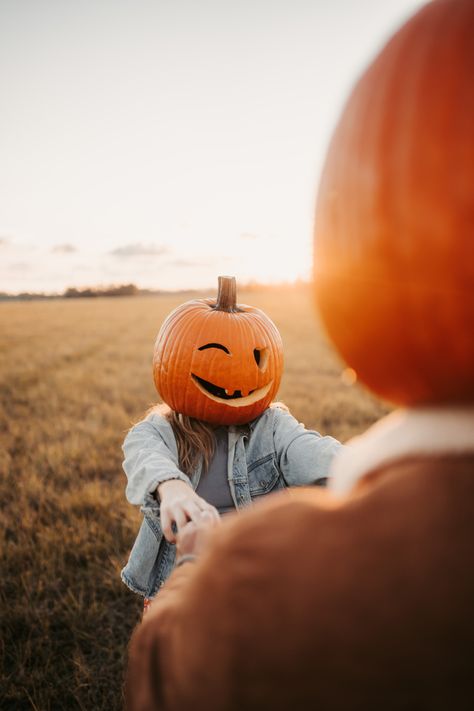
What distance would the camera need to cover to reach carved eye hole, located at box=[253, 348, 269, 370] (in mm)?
2814

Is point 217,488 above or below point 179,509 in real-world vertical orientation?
below

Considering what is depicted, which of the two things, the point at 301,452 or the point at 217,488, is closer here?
the point at 301,452

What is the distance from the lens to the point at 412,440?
879 millimetres

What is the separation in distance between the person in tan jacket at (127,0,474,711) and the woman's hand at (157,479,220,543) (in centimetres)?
69

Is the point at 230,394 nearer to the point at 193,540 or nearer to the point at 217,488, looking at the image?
the point at 217,488

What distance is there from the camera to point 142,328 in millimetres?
26594

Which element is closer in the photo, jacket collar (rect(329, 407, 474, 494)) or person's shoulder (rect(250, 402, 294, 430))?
jacket collar (rect(329, 407, 474, 494))

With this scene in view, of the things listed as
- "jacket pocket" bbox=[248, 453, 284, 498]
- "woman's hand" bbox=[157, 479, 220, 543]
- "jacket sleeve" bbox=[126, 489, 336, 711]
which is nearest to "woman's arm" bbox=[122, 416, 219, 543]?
"woman's hand" bbox=[157, 479, 220, 543]

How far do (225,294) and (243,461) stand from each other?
1.01 m

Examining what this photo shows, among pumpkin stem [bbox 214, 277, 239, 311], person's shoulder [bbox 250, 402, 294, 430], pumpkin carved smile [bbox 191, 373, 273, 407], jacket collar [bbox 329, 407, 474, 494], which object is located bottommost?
A: person's shoulder [bbox 250, 402, 294, 430]

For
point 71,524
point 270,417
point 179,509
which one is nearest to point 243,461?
point 270,417

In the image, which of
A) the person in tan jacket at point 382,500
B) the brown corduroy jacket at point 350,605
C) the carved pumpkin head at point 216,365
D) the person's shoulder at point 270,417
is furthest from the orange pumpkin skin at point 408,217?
the person's shoulder at point 270,417

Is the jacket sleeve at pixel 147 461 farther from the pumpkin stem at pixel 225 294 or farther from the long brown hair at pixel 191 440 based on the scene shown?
the pumpkin stem at pixel 225 294

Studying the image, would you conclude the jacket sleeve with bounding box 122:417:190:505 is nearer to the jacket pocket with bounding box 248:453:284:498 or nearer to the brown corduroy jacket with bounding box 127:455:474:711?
the jacket pocket with bounding box 248:453:284:498
